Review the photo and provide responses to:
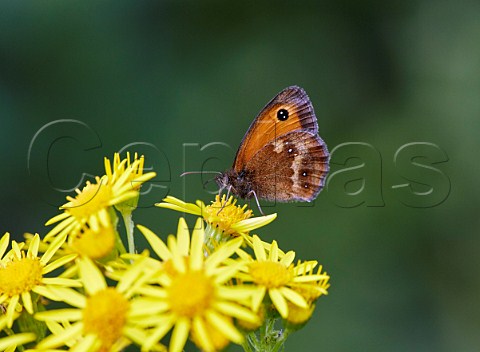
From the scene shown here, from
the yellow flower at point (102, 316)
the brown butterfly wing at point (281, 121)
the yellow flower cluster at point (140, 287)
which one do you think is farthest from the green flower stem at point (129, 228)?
the brown butterfly wing at point (281, 121)

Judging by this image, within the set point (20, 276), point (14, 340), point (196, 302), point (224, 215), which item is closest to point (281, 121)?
point (224, 215)

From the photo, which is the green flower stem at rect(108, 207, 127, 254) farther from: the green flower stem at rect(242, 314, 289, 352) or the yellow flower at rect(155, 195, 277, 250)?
the green flower stem at rect(242, 314, 289, 352)

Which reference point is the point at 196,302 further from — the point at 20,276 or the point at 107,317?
the point at 20,276

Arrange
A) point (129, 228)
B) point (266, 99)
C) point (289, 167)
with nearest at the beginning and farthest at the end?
point (129, 228) < point (289, 167) < point (266, 99)

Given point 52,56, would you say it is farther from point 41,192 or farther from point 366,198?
point 366,198

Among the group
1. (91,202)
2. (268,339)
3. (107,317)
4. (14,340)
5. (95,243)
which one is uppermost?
(91,202)

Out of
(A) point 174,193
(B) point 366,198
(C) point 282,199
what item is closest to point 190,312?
(C) point 282,199

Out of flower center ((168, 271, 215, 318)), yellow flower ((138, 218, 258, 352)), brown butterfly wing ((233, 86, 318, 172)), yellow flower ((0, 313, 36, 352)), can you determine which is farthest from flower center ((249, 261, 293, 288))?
brown butterfly wing ((233, 86, 318, 172))

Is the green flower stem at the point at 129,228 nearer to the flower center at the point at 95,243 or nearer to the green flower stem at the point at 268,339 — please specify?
the flower center at the point at 95,243
